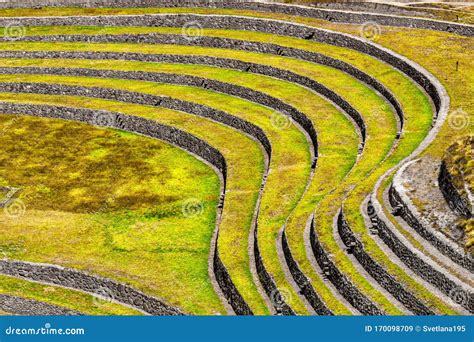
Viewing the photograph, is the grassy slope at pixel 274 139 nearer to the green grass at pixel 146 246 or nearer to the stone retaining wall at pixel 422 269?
the green grass at pixel 146 246

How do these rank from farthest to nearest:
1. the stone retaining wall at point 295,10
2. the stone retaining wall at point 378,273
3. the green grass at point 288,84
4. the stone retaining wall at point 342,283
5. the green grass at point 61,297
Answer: the stone retaining wall at point 295,10 → the green grass at point 288,84 → the green grass at point 61,297 → the stone retaining wall at point 342,283 → the stone retaining wall at point 378,273

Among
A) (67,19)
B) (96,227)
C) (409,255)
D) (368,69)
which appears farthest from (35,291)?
(67,19)

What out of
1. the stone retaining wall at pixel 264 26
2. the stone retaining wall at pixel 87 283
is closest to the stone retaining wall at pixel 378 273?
→ the stone retaining wall at pixel 87 283

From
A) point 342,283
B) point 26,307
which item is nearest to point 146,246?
point 26,307

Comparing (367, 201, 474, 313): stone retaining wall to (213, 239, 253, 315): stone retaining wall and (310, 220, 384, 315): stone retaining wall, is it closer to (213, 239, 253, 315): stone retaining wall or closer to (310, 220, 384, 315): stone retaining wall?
(310, 220, 384, 315): stone retaining wall

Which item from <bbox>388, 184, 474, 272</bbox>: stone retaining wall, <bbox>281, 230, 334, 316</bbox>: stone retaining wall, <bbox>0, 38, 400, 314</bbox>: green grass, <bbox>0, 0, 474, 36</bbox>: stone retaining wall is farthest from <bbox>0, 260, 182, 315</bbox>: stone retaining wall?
<bbox>0, 0, 474, 36</bbox>: stone retaining wall
